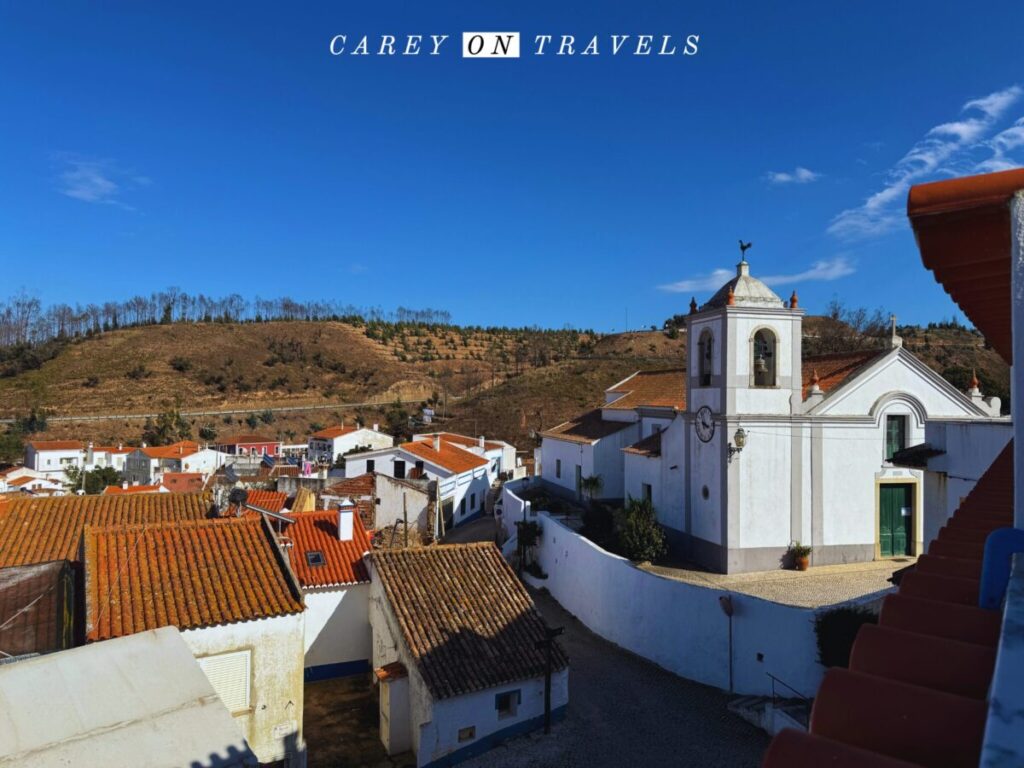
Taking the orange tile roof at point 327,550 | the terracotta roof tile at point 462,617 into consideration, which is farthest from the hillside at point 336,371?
the terracotta roof tile at point 462,617

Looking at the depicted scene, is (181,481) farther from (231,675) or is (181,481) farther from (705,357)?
(705,357)

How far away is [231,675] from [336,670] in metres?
4.71

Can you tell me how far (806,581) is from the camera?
15.9 meters

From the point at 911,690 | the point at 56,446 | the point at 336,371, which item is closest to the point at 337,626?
the point at 911,690

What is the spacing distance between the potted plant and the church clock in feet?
11.7

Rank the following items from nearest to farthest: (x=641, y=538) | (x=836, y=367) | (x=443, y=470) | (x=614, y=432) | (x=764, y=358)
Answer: (x=641, y=538), (x=764, y=358), (x=836, y=367), (x=614, y=432), (x=443, y=470)

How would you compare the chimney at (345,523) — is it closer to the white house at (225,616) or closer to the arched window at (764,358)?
the white house at (225,616)

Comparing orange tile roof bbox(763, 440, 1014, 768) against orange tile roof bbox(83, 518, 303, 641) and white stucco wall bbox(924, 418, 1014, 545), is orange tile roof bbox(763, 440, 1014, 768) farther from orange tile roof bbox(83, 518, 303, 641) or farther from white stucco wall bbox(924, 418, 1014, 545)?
orange tile roof bbox(83, 518, 303, 641)

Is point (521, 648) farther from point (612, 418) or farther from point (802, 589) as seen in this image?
point (612, 418)

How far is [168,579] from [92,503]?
6141 mm

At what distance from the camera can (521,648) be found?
12.6 metres

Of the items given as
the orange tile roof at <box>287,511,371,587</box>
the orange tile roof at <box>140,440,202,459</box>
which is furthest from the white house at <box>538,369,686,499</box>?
the orange tile roof at <box>140,440,202,459</box>

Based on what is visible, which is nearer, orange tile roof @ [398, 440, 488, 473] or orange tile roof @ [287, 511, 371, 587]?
orange tile roof @ [287, 511, 371, 587]

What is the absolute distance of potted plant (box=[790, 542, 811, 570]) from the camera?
54.7 feet
